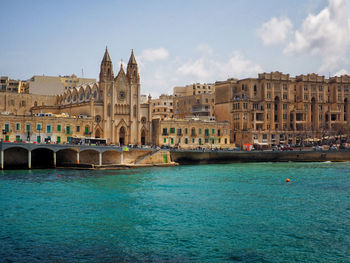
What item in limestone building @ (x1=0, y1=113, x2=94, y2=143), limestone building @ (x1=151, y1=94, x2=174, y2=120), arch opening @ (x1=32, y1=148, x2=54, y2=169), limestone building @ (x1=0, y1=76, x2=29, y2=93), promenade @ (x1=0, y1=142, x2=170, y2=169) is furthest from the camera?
limestone building @ (x1=151, y1=94, x2=174, y2=120)

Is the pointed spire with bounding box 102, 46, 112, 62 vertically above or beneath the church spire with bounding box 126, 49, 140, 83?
above

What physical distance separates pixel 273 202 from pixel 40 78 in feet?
345

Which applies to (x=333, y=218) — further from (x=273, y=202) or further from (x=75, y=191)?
(x=75, y=191)

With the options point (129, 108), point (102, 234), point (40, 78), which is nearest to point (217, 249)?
point (102, 234)

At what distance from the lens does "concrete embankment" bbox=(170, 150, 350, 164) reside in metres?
97.8

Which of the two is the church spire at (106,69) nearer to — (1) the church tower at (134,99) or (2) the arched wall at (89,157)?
(1) the church tower at (134,99)

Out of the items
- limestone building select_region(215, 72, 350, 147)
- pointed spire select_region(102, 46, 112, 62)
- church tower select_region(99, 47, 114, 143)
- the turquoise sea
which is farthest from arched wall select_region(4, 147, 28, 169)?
limestone building select_region(215, 72, 350, 147)

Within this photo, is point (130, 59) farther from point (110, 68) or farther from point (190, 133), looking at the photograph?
point (190, 133)

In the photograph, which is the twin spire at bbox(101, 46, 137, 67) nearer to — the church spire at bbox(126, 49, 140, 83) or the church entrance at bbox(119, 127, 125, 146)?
the church spire at bbox(126, 49, 140, 83)

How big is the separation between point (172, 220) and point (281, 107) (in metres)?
103

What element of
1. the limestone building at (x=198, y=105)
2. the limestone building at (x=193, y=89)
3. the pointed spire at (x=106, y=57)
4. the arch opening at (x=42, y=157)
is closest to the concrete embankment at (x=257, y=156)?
the arch opening at (x=42, y=157)

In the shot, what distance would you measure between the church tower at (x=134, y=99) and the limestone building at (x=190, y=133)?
592 cm

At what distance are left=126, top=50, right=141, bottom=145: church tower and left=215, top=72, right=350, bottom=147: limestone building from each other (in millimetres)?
32477

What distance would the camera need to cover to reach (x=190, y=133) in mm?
117125
